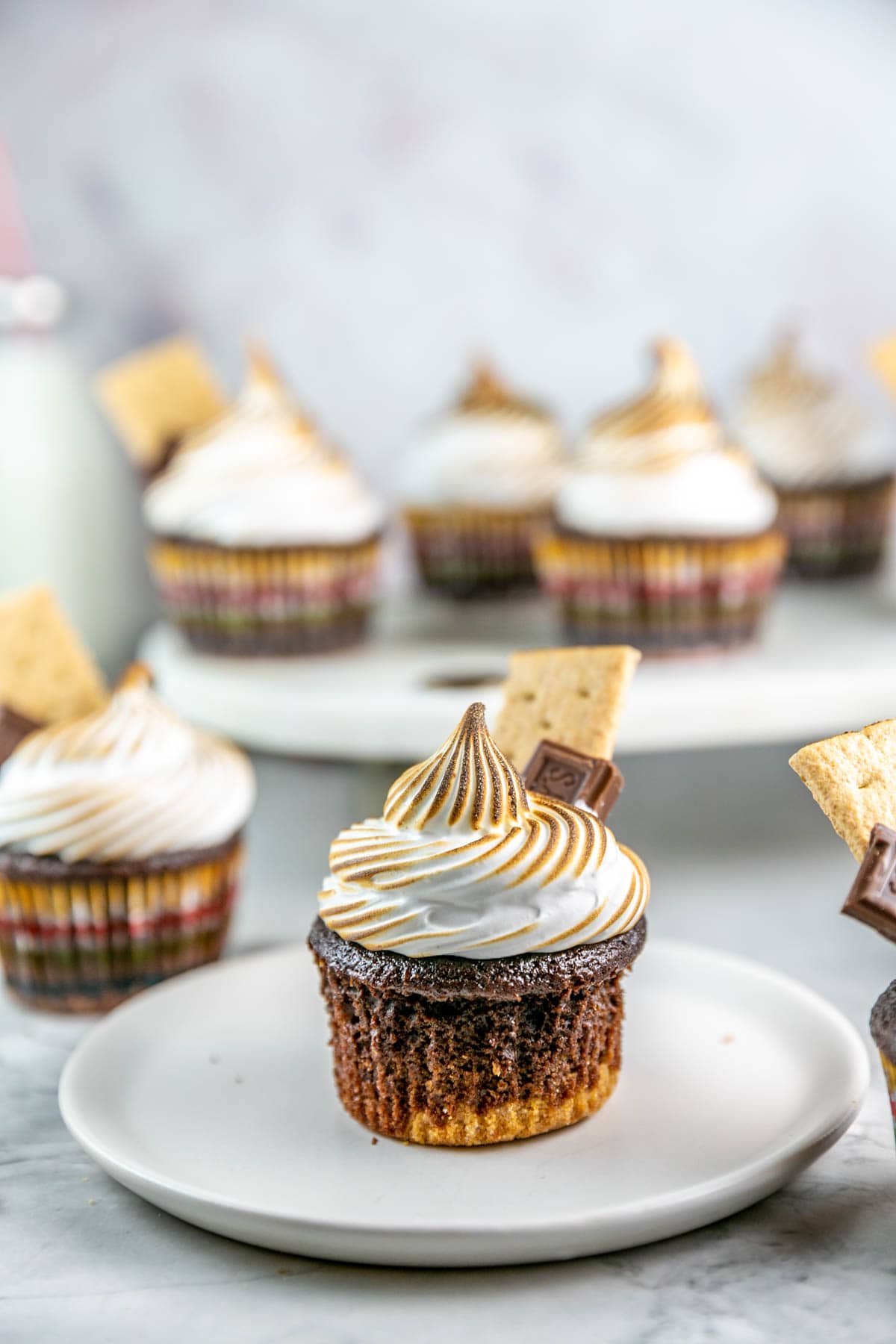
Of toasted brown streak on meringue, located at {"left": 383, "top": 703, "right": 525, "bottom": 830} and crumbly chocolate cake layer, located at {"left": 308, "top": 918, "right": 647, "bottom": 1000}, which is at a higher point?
toasted brown streak on meringue, located at {"left": 383, "top": 703, "right": 525, "bottom": 830}

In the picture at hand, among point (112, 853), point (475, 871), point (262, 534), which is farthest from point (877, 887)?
point (262, 534)

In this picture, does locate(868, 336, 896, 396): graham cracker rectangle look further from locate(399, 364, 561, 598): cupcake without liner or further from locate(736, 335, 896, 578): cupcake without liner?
locate(399, 364, 561, 598): cupcake without liner

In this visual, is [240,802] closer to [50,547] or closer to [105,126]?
[50,547]

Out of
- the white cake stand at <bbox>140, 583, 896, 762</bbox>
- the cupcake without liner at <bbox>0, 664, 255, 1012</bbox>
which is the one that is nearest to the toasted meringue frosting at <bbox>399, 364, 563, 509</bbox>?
the white cake stand at <bbox>140, 583, 896, 762</bbox>

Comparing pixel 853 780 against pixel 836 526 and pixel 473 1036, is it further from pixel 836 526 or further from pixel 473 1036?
pixel 836 526

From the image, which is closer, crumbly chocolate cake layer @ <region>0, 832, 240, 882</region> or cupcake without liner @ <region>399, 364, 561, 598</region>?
crumbly chocolate cake layer @ <region>0, 832, 240, 882</region>

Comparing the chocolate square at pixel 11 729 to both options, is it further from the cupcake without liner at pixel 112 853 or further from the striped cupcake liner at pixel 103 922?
the striped cupcake liner at pixel 103 922
